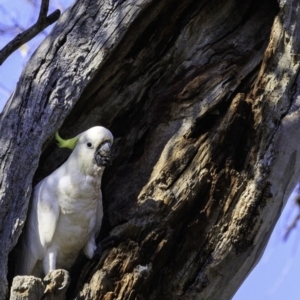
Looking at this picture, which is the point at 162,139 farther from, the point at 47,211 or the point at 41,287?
the point at 41,287

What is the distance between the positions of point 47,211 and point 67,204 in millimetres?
90

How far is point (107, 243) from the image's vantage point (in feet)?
10.8

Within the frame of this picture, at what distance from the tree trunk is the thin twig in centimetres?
27

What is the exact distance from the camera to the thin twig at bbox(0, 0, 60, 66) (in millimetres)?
3590

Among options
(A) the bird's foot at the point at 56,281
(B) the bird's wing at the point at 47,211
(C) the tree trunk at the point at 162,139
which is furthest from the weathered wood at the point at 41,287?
(B) the bird's wing at the point at 47,211

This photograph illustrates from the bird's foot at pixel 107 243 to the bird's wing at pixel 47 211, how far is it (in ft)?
0.65

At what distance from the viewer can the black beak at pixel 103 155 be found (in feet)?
10.8

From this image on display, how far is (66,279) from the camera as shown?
3074 mm

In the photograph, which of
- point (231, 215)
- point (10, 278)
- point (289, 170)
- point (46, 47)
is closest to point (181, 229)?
point (231, 215)

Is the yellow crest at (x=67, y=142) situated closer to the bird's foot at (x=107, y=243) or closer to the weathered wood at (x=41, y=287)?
the bird's foot at (x=107, y=243)

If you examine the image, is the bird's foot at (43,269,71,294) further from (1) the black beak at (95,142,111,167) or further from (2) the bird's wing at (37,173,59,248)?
(1) the black beak at (95,142,111,167)

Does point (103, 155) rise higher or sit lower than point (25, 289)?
higher

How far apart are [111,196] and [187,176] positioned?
39cm

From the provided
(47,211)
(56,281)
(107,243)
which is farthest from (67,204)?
(56,281)
